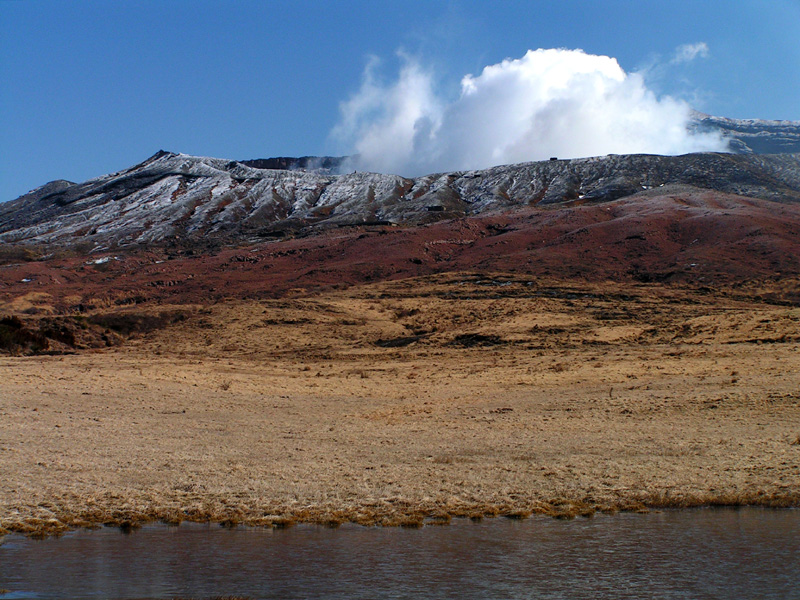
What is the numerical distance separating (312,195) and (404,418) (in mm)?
107166

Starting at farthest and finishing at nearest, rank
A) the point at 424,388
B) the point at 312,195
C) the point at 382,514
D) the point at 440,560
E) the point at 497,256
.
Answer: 1. the point at 312,195
2. the point at 497,256
3. the point at 424,388
4. the point at 382,514
5. the point at 440,560

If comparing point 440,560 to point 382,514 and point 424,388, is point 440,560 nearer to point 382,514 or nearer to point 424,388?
point 382,514

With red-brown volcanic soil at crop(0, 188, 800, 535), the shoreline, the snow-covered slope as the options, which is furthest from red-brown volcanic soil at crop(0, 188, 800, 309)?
the shoreline

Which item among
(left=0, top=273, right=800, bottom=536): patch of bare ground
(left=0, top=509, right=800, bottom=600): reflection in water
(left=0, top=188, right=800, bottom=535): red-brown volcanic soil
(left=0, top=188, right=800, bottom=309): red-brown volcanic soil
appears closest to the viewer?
(left=0, top=509, right=800, bottom=600): reflection in water

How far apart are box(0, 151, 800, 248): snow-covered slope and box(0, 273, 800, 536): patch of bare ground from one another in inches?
2194

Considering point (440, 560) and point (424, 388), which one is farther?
point (424, 388)

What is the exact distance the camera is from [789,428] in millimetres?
18953

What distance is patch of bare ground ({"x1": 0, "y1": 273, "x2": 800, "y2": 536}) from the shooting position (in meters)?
14.4

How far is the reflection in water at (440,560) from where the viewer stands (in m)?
9.85

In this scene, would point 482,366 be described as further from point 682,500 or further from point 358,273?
point 358,273

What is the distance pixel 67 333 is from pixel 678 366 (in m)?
31.2

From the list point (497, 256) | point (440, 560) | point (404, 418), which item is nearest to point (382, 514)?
point (440, 560)

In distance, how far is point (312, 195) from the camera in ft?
413

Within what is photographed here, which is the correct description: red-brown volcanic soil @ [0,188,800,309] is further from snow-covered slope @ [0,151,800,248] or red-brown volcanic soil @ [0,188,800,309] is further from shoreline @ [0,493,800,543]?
shoreline @ [0,493,800,543]
